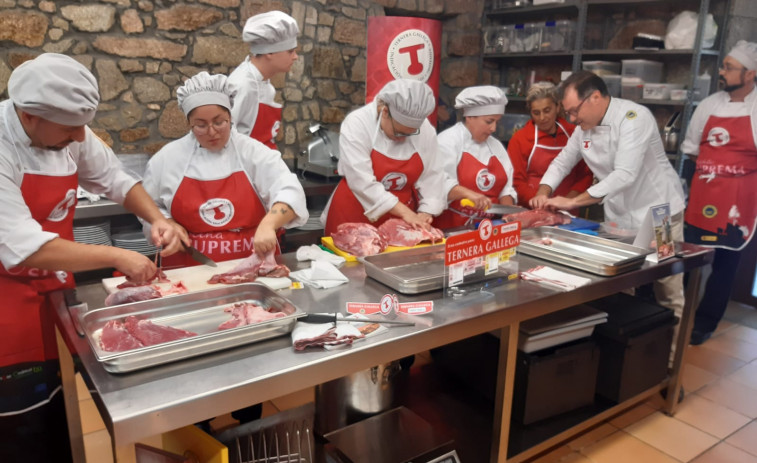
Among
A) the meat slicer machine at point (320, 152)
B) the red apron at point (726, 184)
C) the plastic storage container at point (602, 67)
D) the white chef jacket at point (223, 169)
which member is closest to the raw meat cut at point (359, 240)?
the white chef jacket at point (223, 169)

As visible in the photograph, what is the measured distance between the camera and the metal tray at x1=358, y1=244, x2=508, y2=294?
6.47 feet

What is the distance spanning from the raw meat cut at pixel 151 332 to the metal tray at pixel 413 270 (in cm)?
75

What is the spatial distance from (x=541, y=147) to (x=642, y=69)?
1503mm

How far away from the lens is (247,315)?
1623 millimetres

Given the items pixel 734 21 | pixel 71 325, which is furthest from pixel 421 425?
pixel 734 21

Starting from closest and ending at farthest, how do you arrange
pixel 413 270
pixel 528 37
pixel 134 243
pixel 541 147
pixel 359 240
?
pixel 413 270 < pixel 359 240 < pixel 134 243 < pixel 541 147 < pixel 528 37

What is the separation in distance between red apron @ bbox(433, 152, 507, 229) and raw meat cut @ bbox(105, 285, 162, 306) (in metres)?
2.24

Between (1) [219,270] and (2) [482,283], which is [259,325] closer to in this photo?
(1) [219,270]

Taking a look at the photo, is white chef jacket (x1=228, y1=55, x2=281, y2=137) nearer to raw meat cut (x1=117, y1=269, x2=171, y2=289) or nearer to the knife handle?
raw meat cut (x1=117, y1=269, x2=171, y2=289)

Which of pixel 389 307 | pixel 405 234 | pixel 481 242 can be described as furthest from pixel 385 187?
pixel 389 307

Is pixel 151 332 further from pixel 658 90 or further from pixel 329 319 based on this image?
pixel 658 90

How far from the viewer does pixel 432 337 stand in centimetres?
172

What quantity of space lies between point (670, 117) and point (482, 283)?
11.7 ft

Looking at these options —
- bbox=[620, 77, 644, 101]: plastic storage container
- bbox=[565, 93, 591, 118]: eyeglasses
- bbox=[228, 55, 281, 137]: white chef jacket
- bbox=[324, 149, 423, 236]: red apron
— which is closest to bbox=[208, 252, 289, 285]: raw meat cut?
bbox=[324, 149, 423, 236]: red apron
